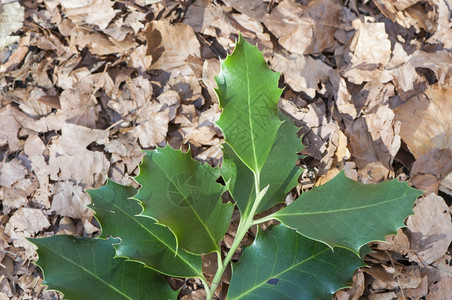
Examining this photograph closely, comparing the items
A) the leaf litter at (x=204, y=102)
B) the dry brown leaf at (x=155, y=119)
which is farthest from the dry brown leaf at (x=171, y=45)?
the dry brown leaf at (x=155, y=119)

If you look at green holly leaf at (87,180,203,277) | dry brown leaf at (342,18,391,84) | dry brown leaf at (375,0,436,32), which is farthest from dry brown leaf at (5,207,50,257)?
dry brown leaf at (375,0,436,32)

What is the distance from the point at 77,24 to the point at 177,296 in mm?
1023

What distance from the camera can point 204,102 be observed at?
154cm

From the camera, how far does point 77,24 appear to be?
1.63m

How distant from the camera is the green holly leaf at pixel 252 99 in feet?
3.72

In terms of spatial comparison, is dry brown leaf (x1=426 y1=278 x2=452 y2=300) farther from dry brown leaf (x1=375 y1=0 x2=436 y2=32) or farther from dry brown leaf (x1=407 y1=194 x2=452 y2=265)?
dry brown leaf (x1=375 y1=0 x2=436 y2=32)

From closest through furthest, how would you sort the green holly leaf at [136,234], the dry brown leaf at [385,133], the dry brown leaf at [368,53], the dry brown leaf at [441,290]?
the green holly leaf at [136,234] → the dry brown leaf at [441,290] → the dry brown leaf at [385,133] → the dry brown leaf at [368,53]

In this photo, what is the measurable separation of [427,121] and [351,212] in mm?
577

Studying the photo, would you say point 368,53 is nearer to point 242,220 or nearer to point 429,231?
point 429,231

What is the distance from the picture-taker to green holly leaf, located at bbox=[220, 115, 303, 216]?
48.6 inches

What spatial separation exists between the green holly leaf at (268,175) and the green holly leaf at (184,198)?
6cm

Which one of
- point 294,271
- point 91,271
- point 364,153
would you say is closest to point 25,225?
point 91,271

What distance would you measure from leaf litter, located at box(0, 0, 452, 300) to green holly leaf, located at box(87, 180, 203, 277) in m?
0.17

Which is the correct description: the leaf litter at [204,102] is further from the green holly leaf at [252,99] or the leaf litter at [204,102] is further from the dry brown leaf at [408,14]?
the green holly leaf at [252,99]
